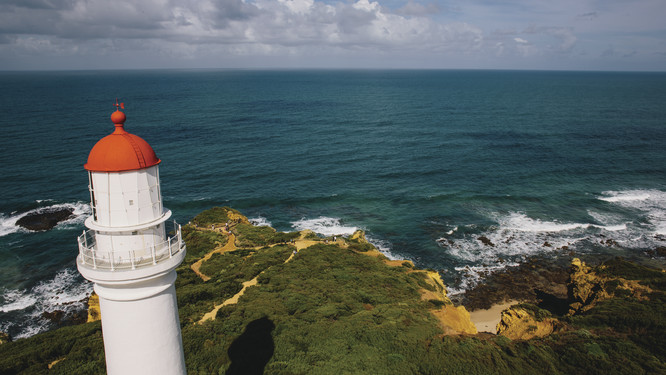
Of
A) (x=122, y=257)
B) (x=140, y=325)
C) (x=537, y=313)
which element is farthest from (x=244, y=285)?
(x=537, y=313)

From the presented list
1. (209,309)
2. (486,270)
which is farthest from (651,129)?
(209,309)

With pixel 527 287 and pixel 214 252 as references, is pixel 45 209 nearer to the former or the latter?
pixel 214 252

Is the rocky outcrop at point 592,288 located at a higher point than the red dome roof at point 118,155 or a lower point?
lower

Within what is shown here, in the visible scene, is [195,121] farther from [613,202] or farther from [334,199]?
[613,202]

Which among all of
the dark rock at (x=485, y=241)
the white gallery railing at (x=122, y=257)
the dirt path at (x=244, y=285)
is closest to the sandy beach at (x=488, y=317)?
the dark rock at (x=485, y=241)

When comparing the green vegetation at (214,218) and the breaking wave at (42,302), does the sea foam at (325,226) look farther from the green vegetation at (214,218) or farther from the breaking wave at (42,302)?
the breaking wave at (42,302)

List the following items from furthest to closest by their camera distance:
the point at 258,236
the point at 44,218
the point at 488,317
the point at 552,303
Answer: the point at 44,218
the point at 258,236
the point at 552,303
the point at 488,317
